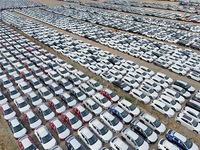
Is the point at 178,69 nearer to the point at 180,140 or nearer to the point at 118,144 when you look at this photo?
the point at 180,140

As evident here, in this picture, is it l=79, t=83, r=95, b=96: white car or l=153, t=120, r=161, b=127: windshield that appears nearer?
l=153, t=120, r=161, b=127: windshield

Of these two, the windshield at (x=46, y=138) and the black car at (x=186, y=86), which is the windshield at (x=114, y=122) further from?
the black car at (x=186, y=86)

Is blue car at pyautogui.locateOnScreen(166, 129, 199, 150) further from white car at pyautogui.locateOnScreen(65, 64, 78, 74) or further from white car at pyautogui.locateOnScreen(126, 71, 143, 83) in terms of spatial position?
white car at pyautogui.locateOnScreen(65, 64, 78, 74)

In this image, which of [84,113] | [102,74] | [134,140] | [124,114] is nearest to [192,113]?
[124,114]

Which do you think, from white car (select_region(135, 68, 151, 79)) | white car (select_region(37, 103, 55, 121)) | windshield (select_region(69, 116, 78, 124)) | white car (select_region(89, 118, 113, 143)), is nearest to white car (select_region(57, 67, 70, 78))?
white car (select_region(37, 103, 55, 121))

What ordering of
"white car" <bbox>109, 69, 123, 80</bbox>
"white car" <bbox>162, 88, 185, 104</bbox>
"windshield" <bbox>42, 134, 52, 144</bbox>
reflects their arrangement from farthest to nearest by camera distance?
"white car" <bbox>109, 69, 123, 80</bbox>
"white car" <bbox>162, 88, 185, 104</bbox>
"windshield" <bbox>42, 134, 52, 144</bbox>

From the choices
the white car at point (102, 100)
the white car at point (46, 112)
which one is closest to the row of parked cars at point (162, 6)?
the white car at point (102, 100)
